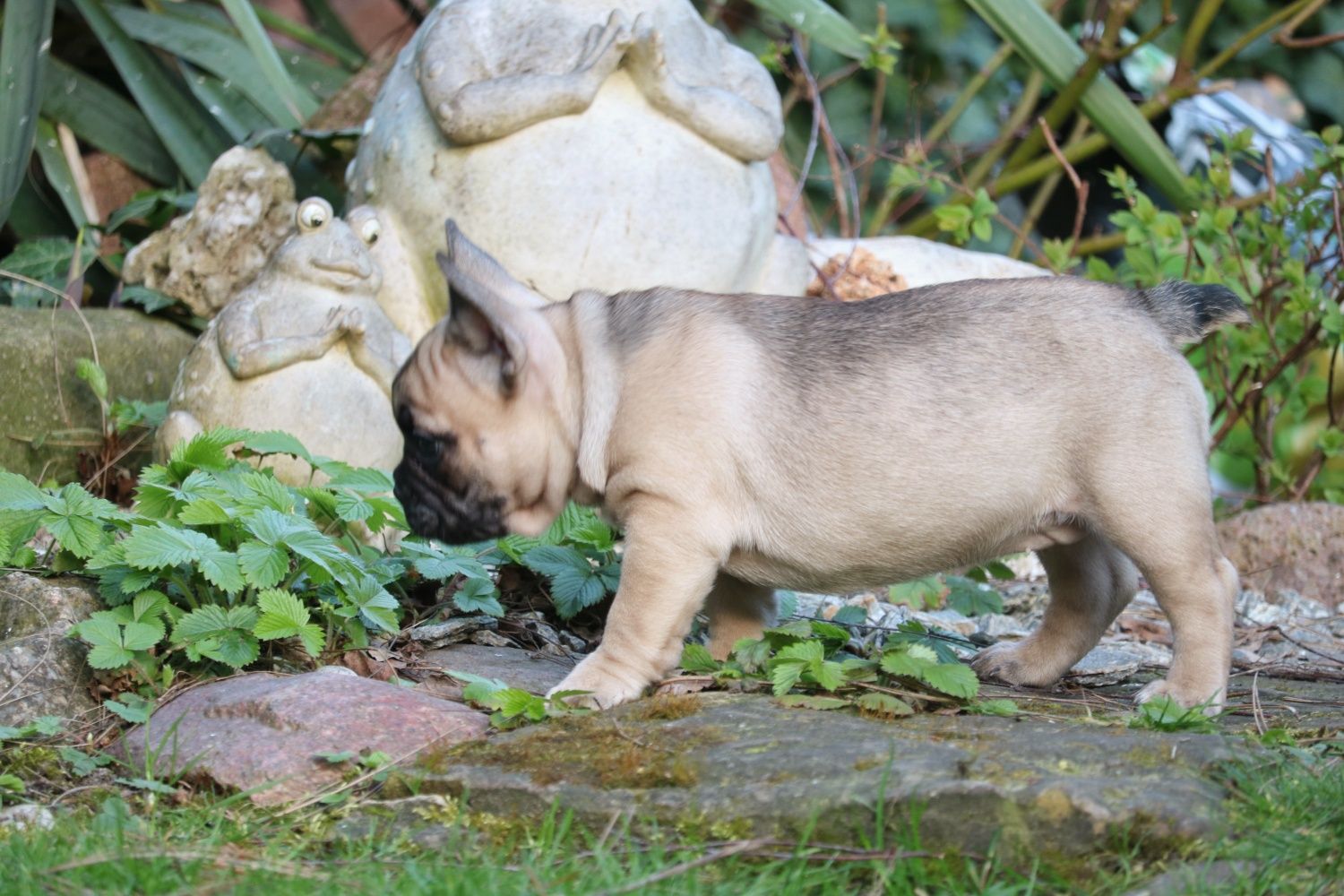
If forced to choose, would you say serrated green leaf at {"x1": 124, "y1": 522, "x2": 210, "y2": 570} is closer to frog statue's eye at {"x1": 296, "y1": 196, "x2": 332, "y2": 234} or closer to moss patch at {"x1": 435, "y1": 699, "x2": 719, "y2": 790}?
moss patch at {"x1": 435, "y1": 699, "x2": 719, "y2": 790}

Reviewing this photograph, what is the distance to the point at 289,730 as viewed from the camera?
3.53m

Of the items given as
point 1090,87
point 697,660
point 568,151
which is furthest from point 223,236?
point 1090,87

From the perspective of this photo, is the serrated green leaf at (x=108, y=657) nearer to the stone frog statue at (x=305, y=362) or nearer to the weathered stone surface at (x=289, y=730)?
the weathered stone surface at (x=289, y=730)

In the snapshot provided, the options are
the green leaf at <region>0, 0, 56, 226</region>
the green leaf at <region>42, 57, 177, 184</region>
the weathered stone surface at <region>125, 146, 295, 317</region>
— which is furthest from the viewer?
the green leaf at <region>42, 57, 177, 184</region>

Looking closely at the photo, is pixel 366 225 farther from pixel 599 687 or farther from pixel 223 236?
pixel 599 687

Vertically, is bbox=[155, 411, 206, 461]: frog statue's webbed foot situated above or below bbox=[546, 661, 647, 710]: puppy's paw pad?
below

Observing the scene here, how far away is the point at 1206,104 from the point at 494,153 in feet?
19.3

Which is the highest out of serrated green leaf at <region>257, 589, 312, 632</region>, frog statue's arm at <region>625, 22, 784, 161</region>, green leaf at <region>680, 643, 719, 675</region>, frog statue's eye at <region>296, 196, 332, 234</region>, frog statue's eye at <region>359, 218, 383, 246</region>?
frog statue's arm at <region>625, 22, 784, 161</region>

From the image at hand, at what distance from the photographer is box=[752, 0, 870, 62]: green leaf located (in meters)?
6.81

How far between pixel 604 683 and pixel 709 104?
10.4 feet

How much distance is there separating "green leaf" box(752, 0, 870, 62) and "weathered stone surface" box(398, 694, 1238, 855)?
4.09m

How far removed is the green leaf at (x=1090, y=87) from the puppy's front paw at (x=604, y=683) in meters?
4.40

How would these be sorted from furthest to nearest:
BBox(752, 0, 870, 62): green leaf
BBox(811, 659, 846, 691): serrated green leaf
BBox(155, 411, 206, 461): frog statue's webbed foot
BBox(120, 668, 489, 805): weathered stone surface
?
1. BBox(752, 0, 870, 62): green leaf
2. BBox(155, 411, 206, 461): frog statue's webbed foot
3. BBox(811, 659, 846, 691): serrated green leaf
4. BBox(120, 668, 489, 805): weathered stone surface

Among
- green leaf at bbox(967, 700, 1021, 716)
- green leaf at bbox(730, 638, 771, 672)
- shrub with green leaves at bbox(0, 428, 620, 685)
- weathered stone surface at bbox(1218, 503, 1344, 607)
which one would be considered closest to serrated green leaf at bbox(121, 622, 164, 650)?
shrub with green leaves at bbox(0, 428, 620, 685)
